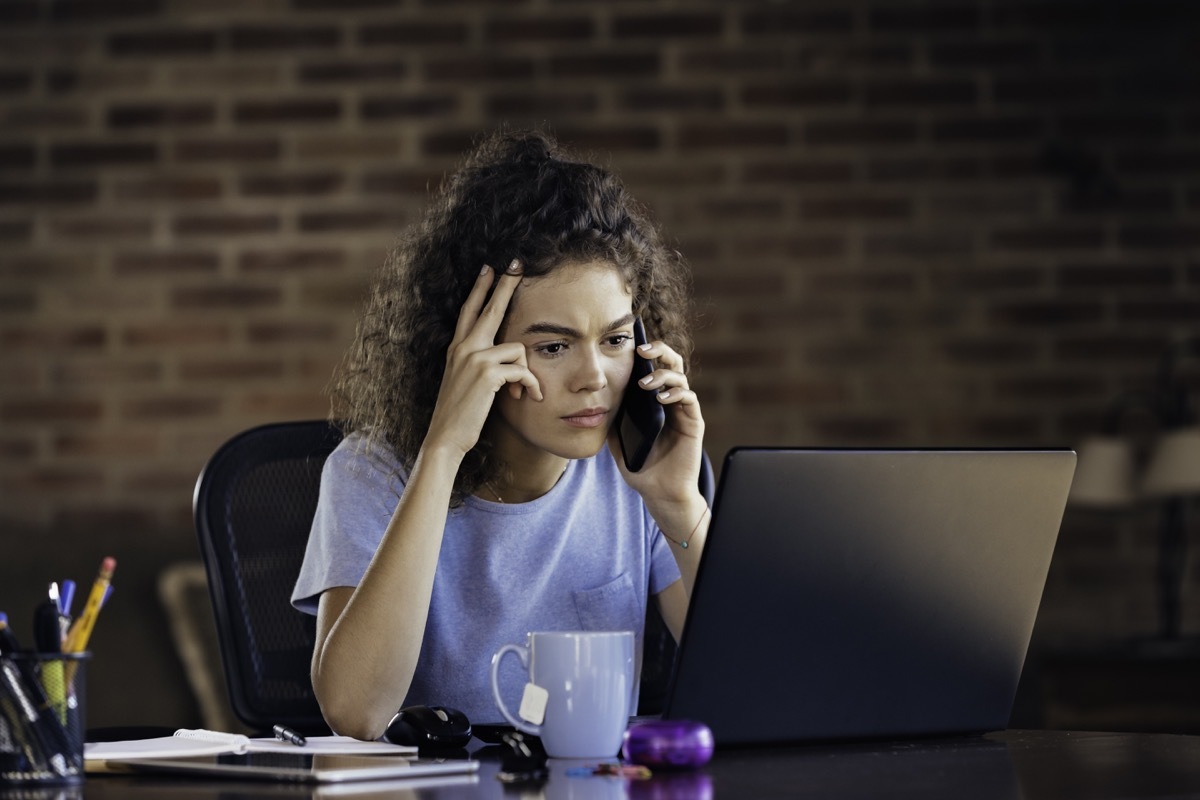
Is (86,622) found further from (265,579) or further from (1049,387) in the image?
(1049,387)

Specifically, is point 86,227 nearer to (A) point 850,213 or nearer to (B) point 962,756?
(A) point 850,213

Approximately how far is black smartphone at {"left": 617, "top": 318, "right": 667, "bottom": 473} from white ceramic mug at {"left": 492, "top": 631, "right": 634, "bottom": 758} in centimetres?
47

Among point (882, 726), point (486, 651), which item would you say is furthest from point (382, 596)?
point (882, 726)

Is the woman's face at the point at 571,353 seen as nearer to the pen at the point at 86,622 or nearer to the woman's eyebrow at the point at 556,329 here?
the woman's eyebrow at the point at 556,329

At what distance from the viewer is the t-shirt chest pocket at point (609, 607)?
64.7 inches

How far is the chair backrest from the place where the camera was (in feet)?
5.52

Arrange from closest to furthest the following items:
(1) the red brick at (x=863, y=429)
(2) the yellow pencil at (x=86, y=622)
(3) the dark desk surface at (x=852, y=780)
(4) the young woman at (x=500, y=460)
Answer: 1. (3) the dark desk surface at (x=852, y=780)
2. (2) the yellow pencil at (x=86, y=622)
3. (4) the young woman at (x=500, y=460)
4. (1) the red brick at (x=863, y=429)

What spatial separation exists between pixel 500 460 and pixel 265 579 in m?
0.31

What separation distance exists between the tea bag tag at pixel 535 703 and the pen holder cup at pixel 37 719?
339 millimetres

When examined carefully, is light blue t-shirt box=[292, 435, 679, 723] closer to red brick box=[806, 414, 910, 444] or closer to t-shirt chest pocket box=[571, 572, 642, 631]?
t-shirt chest pocket box=[571, 572, 642, 631]

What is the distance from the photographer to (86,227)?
10.8 feet

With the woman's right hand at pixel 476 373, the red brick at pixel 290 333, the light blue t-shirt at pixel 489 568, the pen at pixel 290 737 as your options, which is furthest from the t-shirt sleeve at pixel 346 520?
the red brick at pixel 290 333

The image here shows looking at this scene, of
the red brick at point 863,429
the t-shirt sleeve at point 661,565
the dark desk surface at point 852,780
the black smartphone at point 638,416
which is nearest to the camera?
the dark desk surface at point 852,780

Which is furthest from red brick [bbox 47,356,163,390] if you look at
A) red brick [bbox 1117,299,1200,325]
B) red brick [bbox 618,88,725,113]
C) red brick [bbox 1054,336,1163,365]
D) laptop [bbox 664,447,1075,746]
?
laptop [bbox 664,447,1075,746]
